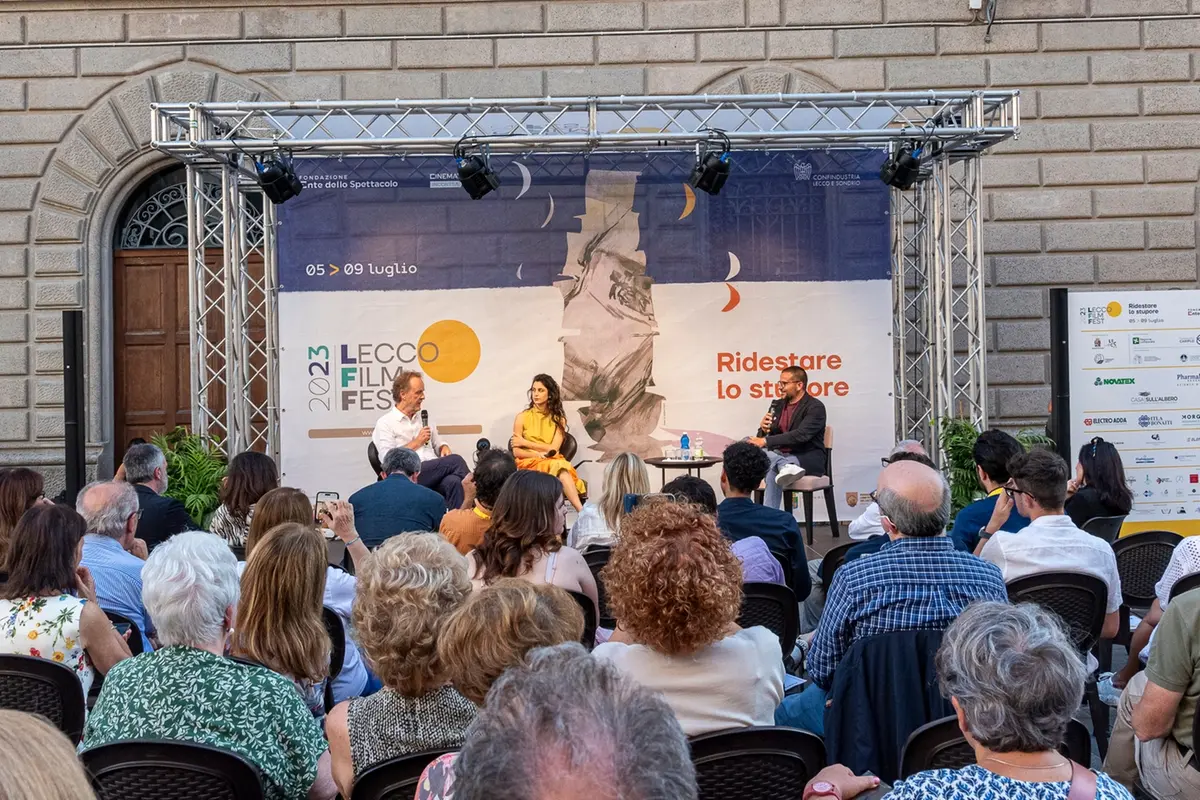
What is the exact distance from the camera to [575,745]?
109 centimetres

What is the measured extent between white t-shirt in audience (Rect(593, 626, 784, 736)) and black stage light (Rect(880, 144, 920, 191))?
22.2ft

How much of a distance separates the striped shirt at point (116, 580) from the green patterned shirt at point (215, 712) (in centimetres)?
151

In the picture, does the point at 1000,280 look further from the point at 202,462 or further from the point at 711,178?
the point at 202,462

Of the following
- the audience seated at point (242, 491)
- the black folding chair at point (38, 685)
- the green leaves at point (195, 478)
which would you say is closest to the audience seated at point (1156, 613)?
the black folding chair at point (38, 685)

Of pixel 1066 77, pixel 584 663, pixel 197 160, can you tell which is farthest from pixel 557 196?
pixel 584 663

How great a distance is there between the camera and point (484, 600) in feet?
7.44

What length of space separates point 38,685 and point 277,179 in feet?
20.2

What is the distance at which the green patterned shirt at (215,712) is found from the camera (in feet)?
8.06

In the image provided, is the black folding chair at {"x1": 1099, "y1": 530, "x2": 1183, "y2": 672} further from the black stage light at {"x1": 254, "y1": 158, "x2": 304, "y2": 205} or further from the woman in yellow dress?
the black stage light at {"x1": 254, "y1": 158, "x2": 304, "y2": 205}

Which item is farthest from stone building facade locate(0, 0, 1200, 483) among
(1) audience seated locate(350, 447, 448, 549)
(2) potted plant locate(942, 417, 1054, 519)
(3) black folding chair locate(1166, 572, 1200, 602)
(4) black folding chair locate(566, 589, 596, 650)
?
(4) black folding chair locate(566, 589, 596, 650)

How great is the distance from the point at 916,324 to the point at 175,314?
287 inches

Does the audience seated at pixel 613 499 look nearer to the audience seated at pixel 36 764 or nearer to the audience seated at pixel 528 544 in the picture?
the audience seated at pixel 528 544

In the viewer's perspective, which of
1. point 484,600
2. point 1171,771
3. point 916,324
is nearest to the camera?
point 484,600

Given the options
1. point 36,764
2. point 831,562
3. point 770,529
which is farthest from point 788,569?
point 36,764
